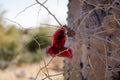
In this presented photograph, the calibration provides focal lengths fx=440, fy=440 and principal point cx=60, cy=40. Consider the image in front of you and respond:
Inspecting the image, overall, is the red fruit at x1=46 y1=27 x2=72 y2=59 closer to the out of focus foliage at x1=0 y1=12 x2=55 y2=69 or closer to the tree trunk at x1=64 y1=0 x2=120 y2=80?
the tree trunk at x1=64 y1=0 x2=120 y2=80

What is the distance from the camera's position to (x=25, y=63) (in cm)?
2012

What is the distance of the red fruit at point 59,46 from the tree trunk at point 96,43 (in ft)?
0.37

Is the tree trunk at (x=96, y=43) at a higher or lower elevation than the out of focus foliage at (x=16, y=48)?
higher

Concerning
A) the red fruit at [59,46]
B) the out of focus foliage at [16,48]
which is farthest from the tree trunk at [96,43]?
the out of focus foliage at [16,48]

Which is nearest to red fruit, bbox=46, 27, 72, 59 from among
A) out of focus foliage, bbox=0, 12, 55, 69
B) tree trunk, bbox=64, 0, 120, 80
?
tree trunk, bbox=64, 0, 120, 80

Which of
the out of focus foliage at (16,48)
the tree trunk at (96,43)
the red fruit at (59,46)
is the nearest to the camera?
the red fruit at (59,46)

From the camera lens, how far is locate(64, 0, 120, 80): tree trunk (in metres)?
3.02

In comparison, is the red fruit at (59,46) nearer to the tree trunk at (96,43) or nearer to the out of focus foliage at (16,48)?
the tree trunk at (96,43)

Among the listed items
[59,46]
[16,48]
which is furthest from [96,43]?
[16,48]

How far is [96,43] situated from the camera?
310cm

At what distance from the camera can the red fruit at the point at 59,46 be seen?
291 cm

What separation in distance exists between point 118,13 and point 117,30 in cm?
12

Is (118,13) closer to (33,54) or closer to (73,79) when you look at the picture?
(73,79)

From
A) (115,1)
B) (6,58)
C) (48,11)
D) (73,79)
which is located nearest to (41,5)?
(48,11)
